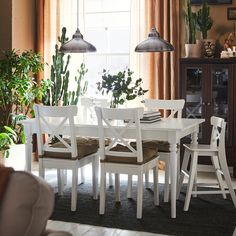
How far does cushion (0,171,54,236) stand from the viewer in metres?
1.65

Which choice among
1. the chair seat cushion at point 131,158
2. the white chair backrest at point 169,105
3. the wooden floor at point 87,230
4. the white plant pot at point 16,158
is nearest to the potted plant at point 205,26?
the white chair backrest at point 169,105

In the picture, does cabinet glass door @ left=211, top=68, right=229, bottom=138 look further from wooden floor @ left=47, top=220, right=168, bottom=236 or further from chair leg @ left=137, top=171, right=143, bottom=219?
wooden floor @ left=47, top=220, right=168, bottom=236

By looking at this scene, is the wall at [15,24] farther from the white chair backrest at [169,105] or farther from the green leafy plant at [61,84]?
the white chair backrest at [169,105]

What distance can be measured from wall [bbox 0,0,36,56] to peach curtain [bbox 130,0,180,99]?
141 cm

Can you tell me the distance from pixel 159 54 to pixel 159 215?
248 cm

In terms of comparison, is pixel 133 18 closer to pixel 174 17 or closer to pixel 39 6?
pixel 174 17

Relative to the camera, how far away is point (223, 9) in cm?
602

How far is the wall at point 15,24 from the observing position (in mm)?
6223

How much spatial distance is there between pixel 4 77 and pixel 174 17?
2.14 metres

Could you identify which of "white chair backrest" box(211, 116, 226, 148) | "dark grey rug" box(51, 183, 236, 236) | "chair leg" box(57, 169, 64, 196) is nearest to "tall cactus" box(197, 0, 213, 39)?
"white chair backrest" box(211, 116, 226, 148)

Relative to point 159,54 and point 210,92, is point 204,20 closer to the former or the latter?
point 159,54

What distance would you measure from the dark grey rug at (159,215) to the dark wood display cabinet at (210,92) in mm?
1109

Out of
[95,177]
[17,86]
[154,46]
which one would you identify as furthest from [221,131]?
[17,86]

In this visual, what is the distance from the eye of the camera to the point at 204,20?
229 inches
